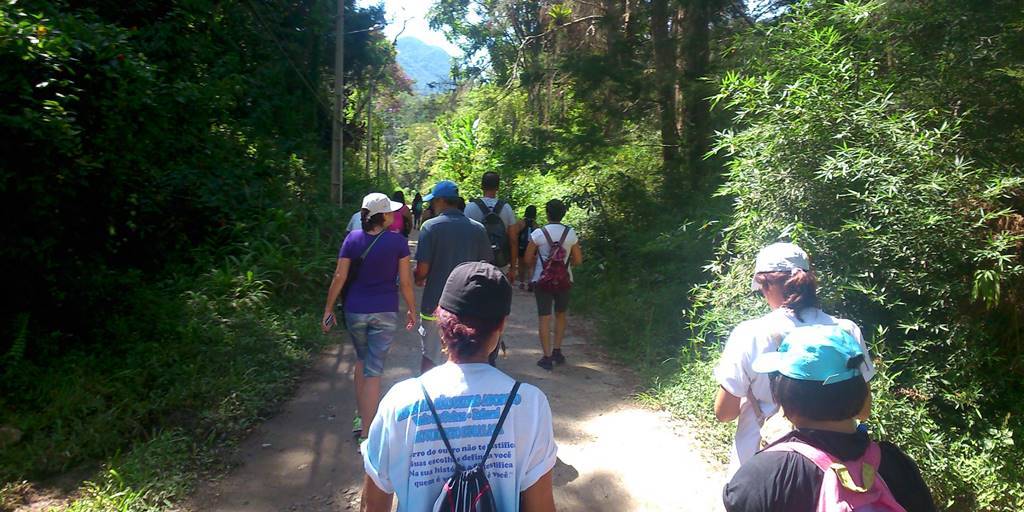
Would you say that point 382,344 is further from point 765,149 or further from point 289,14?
point 289,14

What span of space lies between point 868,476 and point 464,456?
1065mm

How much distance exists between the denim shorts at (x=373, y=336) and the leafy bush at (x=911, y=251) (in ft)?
8.36

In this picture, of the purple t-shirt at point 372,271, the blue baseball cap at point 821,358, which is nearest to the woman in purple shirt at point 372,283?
the purple t-shirt at point 372,271

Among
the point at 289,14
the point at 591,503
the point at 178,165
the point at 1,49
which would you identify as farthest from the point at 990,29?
the point at 289,14

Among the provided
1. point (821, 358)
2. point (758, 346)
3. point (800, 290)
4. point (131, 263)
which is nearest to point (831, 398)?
point (821, 358)

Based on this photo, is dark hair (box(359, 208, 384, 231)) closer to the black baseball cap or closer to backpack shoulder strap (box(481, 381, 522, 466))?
the black baseball cap

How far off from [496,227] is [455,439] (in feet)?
16.0

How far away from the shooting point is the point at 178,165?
884cm

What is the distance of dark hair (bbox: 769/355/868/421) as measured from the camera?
6.06 ft

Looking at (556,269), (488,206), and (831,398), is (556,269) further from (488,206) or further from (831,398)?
(831,398)

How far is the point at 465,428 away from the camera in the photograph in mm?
1981

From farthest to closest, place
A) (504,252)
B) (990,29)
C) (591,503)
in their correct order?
1. (504,252)
2. (990,29)
3. (591,503)

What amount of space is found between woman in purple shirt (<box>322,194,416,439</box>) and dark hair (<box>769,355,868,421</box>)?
10.8ft

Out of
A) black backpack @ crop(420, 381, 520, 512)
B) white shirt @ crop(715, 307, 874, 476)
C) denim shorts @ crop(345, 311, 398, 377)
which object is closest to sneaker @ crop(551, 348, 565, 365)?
denim shorts @ crop(345, 311, 398, 377)
